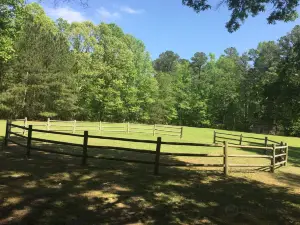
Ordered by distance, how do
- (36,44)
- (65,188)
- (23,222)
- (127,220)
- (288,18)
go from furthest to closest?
(36,44) → (288,18) → (65,188) → (127,220) → (23,222)

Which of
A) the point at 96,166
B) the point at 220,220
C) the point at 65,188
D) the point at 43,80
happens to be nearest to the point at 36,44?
the point at 43,80

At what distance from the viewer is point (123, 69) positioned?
4728cm

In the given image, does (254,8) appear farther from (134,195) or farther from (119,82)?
(119,82)

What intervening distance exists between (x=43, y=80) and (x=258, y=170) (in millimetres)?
31932

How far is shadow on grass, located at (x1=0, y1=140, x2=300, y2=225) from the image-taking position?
5.77 metres

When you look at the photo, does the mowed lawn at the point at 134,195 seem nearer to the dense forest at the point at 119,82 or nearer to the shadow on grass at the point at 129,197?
the shadow on grass at the point at 129,197

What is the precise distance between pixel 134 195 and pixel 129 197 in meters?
0.22

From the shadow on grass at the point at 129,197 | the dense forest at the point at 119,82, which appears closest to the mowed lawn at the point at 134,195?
the shadow on grass at the point at 129,197

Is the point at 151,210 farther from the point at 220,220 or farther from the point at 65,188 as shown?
the point at 65,188

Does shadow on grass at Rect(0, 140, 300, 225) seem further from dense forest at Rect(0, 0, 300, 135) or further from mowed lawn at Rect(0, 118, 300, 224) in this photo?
dense forest at Rect(0, 0, 300, 135)

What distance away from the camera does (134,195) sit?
7.17 metres

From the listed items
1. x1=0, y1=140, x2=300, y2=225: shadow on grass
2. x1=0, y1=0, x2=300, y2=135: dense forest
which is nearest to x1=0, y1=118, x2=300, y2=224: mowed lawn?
x1=0, y1=140, x2=300, y2=225: shadow on grass

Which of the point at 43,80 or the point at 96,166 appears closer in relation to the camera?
the point at 96,166

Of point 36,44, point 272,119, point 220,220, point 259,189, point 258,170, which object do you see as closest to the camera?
point 220,220
